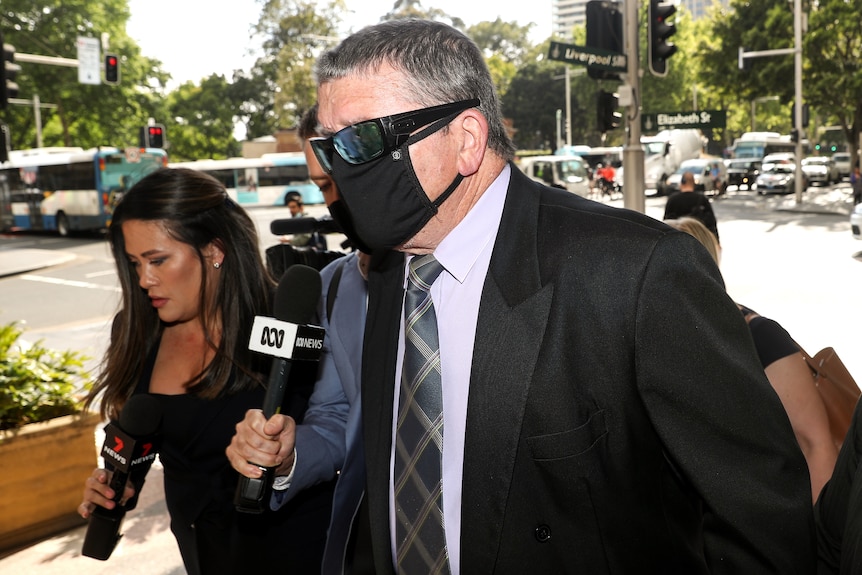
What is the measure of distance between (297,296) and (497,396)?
2.12 ft

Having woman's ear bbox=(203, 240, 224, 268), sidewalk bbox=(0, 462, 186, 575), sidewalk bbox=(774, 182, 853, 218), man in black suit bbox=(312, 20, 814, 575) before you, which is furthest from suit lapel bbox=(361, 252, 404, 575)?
sidewalk bbox=(774, 182, 853, 218)

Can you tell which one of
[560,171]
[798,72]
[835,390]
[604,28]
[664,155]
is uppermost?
[798,72]

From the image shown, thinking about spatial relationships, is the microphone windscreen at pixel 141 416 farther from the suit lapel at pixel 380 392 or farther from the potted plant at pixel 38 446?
the potted plant at pixel 38 446

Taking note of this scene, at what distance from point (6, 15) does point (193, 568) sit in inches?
1673

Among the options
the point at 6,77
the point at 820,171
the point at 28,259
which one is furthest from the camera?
the point at 820,171

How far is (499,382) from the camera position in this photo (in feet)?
5.27

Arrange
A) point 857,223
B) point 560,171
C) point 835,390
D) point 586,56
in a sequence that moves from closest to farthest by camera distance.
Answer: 1. point 835,390
2. point 586,56
3. point 857,223
4. point 560,171

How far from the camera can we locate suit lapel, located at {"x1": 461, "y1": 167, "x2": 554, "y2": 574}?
159 centimetres

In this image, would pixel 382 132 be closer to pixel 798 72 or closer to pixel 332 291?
pixel 332 291

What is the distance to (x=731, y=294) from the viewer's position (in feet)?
45.1

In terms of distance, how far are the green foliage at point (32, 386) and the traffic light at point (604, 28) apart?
25.2 ft

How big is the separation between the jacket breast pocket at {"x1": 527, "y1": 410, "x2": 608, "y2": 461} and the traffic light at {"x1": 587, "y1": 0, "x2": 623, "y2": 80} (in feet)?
32.0

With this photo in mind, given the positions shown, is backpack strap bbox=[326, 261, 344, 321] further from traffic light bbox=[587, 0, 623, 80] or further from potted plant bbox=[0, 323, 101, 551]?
traffic light bbox=[587, 0, 623, 80]

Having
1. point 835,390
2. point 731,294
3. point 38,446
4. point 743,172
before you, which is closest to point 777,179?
point 743,172
